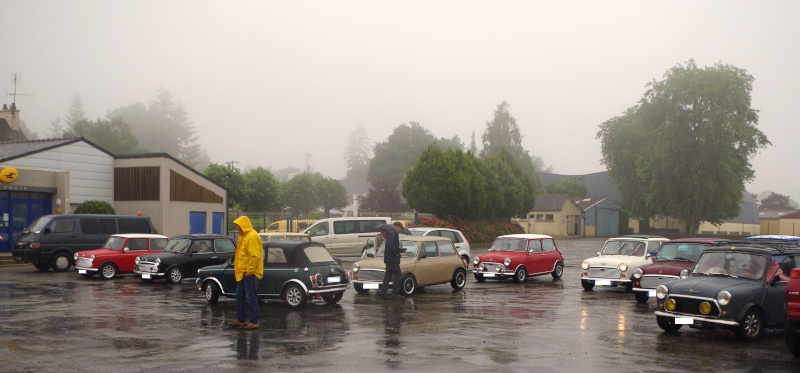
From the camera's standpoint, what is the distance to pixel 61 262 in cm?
2747

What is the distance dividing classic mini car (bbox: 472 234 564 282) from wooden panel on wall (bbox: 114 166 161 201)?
21.3 m

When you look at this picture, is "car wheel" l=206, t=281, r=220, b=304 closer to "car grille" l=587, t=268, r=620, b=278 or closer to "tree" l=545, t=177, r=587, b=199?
"car grille" l=587, t=268, r=620, b=278

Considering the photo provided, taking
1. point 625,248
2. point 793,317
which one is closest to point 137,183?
point 625,248

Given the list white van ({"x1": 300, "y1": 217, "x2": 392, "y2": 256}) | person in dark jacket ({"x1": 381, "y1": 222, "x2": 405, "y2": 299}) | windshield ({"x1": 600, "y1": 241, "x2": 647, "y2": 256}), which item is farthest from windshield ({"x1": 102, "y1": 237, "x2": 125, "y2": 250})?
windshield ({"x1": 600, "y1": 241, "x2": 647, "y2": 256})

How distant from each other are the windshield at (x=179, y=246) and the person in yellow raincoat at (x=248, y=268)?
10156mm

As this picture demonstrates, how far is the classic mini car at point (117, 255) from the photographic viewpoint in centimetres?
2406

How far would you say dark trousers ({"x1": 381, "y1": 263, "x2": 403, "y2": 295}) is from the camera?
61.3 feet

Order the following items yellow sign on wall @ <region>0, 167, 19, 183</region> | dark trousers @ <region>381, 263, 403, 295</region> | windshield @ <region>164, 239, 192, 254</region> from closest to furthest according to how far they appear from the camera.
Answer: dark trousers @ <region>381, 263, 403, 295</region> < windshield @ <region>164, 239, 192, 254</region> < yellow sign on wall @ <region>0, 167, 19, 183</region>

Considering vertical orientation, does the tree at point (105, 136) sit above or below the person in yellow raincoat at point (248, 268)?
above

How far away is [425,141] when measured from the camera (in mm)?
131500

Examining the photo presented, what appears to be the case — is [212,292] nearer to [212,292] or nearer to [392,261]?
[212,292]

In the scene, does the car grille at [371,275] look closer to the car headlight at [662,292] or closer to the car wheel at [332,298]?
the car wheel at [332,298]

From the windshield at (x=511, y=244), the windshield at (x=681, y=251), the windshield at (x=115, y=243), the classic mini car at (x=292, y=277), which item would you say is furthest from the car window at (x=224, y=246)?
the windshield at (x=681, y=251)

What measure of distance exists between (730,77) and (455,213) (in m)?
37.1
